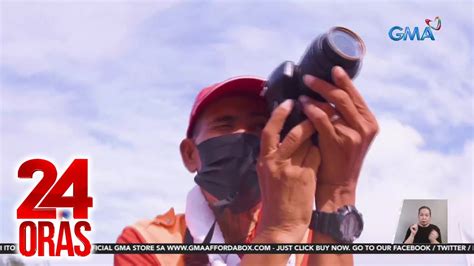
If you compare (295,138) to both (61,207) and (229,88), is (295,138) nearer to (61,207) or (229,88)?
(229,88)

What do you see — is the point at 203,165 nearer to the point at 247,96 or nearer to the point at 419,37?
the point at 247,96

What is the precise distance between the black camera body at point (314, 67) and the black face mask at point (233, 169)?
0.28 m

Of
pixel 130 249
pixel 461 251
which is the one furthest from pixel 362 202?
pixel 130 249

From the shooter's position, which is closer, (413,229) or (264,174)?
(264,174)

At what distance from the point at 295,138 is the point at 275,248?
0.72 m

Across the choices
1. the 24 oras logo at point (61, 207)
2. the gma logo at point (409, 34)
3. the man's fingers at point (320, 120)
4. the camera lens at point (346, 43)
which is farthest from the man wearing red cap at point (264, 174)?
the gma logo at point (409, 34)

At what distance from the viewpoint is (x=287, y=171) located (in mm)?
7973

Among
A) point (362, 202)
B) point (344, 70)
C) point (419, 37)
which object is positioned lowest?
point (362, 202)

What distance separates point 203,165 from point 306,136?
72 cm

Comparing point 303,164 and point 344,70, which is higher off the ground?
point 344,70

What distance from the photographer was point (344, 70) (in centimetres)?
794

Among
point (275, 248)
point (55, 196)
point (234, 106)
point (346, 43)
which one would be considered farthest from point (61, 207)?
point (346, 43)

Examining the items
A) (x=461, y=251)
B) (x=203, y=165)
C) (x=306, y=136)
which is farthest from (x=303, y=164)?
(x=461, y=251)

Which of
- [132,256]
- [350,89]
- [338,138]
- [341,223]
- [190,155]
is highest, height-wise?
[350,89]
